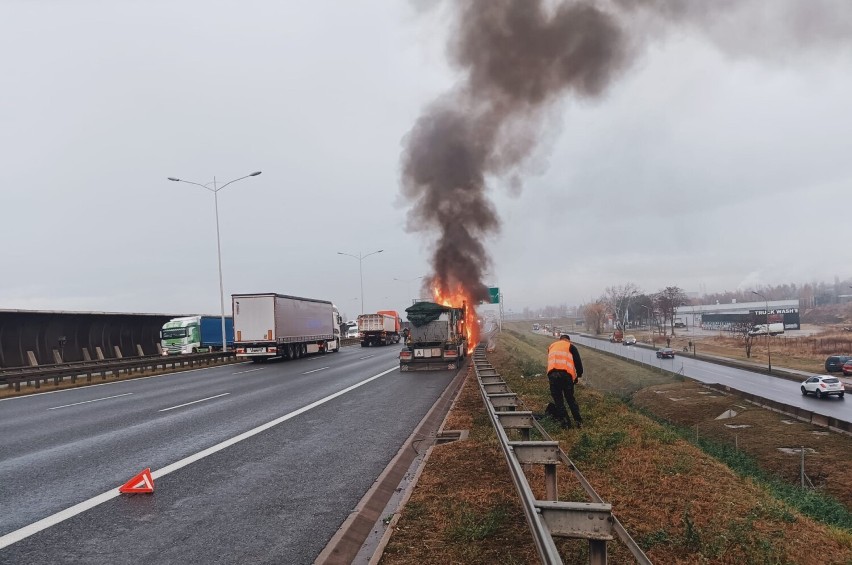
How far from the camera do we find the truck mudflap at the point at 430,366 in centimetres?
2266

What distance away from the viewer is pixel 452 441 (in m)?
8.62

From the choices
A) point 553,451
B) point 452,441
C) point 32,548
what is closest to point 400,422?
point 452,441

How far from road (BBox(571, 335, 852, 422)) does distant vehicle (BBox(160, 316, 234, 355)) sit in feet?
113

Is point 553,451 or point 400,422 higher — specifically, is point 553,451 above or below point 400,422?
above

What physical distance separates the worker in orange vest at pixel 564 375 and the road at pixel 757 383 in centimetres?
2462

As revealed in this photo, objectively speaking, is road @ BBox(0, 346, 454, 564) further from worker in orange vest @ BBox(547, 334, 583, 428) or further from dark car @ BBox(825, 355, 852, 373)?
dark car @ BBox(825, 355, 852, 373)

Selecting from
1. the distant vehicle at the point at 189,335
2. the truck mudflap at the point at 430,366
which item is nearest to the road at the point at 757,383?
the truck mudflap at the point at 430,366

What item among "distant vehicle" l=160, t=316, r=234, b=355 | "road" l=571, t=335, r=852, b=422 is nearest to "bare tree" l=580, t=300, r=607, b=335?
"road" l=571, t=335, r=852, b=422

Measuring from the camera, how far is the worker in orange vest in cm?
914

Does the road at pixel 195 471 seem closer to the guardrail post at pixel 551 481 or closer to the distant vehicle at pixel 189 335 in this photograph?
the guardrail post at pixel 551 481

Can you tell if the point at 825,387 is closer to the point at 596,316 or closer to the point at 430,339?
the point at 430,339

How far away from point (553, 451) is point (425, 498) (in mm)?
1452

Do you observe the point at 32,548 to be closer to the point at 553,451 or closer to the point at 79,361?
the point at 553,451

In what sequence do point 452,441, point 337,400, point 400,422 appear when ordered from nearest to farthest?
point 452,441, point 400,422, point 337,400
